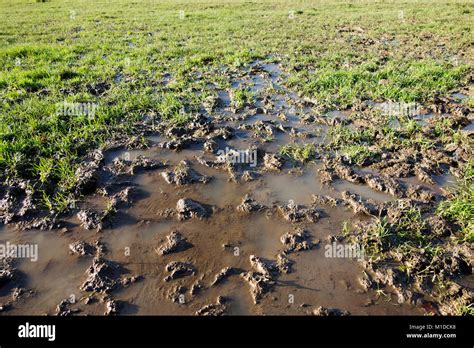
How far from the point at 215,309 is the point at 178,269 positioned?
0.82 m

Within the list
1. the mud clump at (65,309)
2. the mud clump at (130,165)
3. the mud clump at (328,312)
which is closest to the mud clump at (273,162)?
the mud clump at (130,165)

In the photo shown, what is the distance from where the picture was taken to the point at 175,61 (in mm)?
13125

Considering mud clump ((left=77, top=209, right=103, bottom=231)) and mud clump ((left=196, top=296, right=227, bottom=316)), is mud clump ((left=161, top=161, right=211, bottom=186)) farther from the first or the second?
mud clump ((left=196, top=296, right=227, bottom=316))

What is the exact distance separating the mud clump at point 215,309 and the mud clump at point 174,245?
1081 mm

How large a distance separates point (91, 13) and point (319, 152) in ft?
75.5

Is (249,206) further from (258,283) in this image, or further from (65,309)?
(65,309)

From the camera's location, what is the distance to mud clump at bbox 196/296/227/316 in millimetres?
4164

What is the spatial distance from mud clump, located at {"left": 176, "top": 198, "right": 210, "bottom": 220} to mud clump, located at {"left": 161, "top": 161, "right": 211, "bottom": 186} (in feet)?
2.17

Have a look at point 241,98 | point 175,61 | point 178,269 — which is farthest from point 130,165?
point 175,61

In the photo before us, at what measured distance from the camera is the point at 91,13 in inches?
942

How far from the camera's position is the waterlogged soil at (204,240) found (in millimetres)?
4340

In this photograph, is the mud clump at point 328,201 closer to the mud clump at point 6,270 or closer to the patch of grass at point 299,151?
the patch of grass at point 299,151
